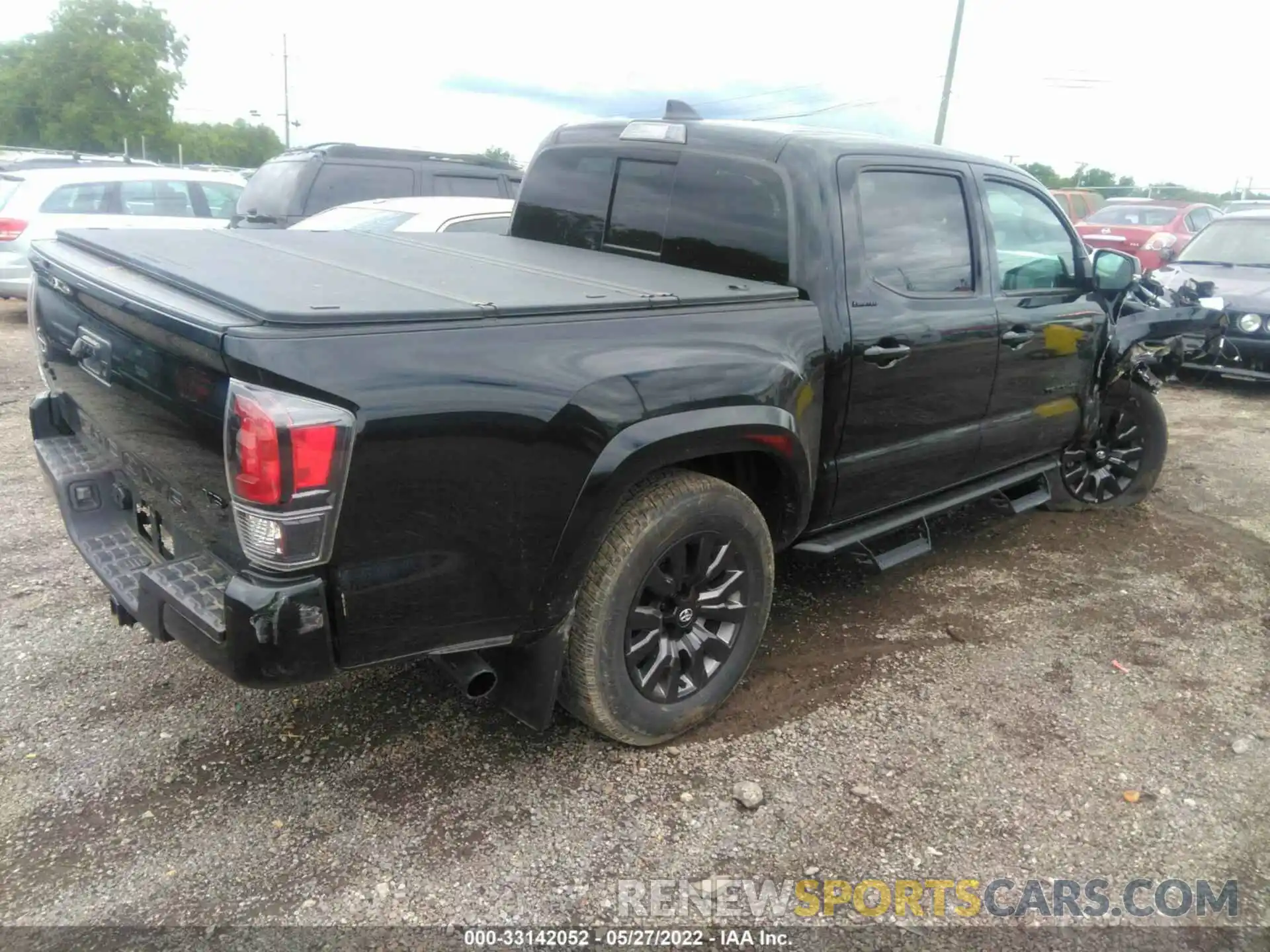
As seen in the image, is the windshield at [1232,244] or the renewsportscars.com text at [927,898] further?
the windshield at [1232,244]

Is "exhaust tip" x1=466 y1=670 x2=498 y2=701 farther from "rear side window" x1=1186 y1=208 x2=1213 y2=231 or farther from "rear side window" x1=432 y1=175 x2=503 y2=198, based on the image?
"rear side window" x1=1186 y1=208 x2=1213 y2=231

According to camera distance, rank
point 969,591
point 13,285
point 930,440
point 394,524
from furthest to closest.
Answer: point 13,285 < point 969,591 < point 930,440 < point 394,524

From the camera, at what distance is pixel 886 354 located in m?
3.36

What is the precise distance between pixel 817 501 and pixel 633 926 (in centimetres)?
164

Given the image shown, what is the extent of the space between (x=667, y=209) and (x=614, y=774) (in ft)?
6.97

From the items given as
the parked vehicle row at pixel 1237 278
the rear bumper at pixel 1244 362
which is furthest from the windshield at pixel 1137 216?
the rear bumper at pixel 1244 362

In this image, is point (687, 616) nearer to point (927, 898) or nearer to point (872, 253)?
point (927, 898)

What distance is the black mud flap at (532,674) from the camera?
2619 millimetres

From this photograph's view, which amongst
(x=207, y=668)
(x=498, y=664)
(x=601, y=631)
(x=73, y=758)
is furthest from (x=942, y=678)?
(x=73, y=758)

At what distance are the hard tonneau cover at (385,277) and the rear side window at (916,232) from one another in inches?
22.5

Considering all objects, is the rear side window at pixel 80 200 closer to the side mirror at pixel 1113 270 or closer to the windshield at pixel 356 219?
the windshield at pixel 356 219

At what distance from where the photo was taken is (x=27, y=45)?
2314 inches

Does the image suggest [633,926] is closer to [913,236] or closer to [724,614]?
[724,614]

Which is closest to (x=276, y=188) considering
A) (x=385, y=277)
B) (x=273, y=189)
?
(x=273, y=189)
